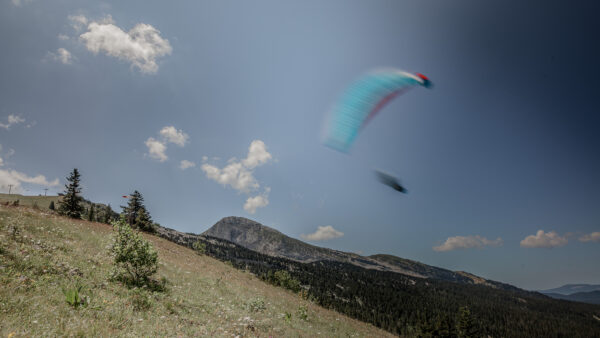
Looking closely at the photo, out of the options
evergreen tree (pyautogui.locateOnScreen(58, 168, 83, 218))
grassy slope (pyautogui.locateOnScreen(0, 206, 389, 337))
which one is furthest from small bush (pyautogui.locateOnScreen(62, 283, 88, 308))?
evergreen tree (pyautogui.locateOnScreen(58, 168, 83, 218))

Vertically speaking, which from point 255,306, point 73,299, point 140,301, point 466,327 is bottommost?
point 466,327

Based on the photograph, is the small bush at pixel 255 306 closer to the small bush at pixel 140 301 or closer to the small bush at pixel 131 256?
the small bush at pixel 131 256

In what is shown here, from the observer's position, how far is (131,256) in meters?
13.3

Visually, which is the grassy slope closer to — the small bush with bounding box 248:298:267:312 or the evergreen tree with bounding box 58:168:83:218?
the small bush with bounding box 248:298:267:312

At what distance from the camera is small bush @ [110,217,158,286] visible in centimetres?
1291

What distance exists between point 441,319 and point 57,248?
9034 cm

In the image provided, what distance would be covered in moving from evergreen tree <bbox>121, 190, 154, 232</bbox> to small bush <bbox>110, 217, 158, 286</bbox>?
55501mm

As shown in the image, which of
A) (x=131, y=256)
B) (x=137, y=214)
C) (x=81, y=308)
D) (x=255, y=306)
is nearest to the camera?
(x=81, y=308)

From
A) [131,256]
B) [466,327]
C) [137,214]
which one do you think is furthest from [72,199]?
[466,327]

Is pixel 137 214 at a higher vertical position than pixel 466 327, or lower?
higher

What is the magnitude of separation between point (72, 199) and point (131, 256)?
161 ft

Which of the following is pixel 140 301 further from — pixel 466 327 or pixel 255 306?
pixel 466 327

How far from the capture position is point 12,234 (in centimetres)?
1292

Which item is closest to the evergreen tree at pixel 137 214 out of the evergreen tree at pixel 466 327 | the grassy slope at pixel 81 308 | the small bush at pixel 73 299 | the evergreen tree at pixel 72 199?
the evergreen tree at pixel 72 199
